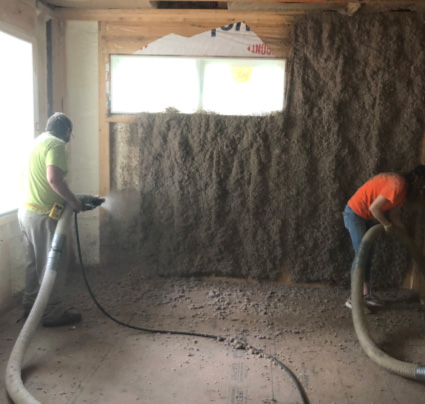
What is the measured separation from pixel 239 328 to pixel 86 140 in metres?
2.14

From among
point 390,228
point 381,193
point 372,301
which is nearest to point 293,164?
point 381,193

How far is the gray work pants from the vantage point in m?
2.77

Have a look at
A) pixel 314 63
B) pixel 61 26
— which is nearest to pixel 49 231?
pixel 61 26

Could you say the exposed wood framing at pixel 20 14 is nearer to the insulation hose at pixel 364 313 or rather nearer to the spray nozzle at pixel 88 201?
the spray nozzle at pixel 88 201

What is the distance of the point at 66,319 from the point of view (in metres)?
2.84

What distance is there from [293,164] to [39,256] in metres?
2.13

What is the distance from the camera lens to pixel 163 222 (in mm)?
3697

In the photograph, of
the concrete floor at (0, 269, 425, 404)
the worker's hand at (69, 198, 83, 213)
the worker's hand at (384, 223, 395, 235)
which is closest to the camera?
the concrete floor at (0, 269, 425, 404)

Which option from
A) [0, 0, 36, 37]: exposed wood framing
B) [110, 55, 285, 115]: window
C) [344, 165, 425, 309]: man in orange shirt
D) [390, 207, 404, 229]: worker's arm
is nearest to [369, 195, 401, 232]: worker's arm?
[344, 165, 425, 309]: man in orange shirt

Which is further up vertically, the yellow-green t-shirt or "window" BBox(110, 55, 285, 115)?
"window" BBox(110, 55, 285, 115)

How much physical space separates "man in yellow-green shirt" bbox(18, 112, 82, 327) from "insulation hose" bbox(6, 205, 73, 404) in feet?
0.48

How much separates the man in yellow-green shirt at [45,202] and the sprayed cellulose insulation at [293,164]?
95 cm

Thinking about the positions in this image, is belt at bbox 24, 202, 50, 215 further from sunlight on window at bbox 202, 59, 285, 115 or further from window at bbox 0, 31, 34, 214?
sunlight on window at bbox 202, 59, 285, 115

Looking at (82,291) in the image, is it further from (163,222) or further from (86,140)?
(86,140)
